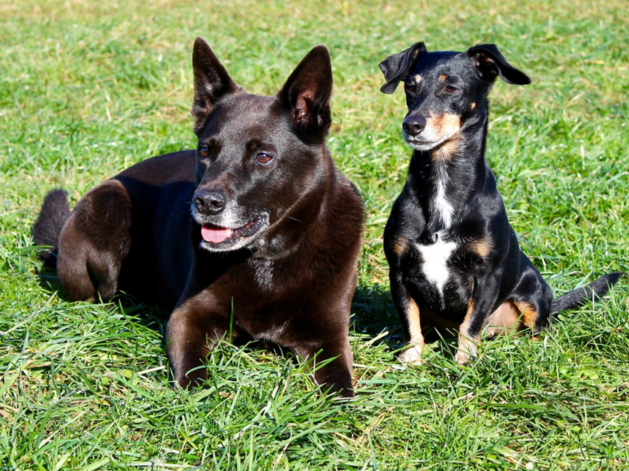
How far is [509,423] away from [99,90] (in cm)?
590

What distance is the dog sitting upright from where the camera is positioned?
3104 millimetres

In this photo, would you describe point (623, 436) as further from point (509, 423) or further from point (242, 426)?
point (242, 426)

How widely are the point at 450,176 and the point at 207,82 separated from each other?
132 centimetres

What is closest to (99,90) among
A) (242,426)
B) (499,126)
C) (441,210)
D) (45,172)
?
(45,172)

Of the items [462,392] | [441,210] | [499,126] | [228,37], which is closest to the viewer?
[462,392]

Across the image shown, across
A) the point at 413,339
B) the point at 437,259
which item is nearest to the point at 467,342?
the point at 413,339

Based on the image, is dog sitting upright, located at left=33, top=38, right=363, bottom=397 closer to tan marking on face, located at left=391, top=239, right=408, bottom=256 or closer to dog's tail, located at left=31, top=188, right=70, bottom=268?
tan marking on face, located at left=391, top=239, right=408, bottom=256

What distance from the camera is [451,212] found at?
3436 millimetres

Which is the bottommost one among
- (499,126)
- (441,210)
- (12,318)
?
(499,126)

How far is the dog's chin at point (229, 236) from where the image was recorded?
3100 mm

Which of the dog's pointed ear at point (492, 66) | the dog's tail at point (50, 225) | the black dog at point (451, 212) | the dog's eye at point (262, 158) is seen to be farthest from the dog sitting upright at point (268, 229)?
the dog's tail at point (50, 225)

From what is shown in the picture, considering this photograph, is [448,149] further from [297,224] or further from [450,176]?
[297,224]

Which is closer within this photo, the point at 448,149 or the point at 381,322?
the point at 448,149

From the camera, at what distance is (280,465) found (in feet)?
8.13
